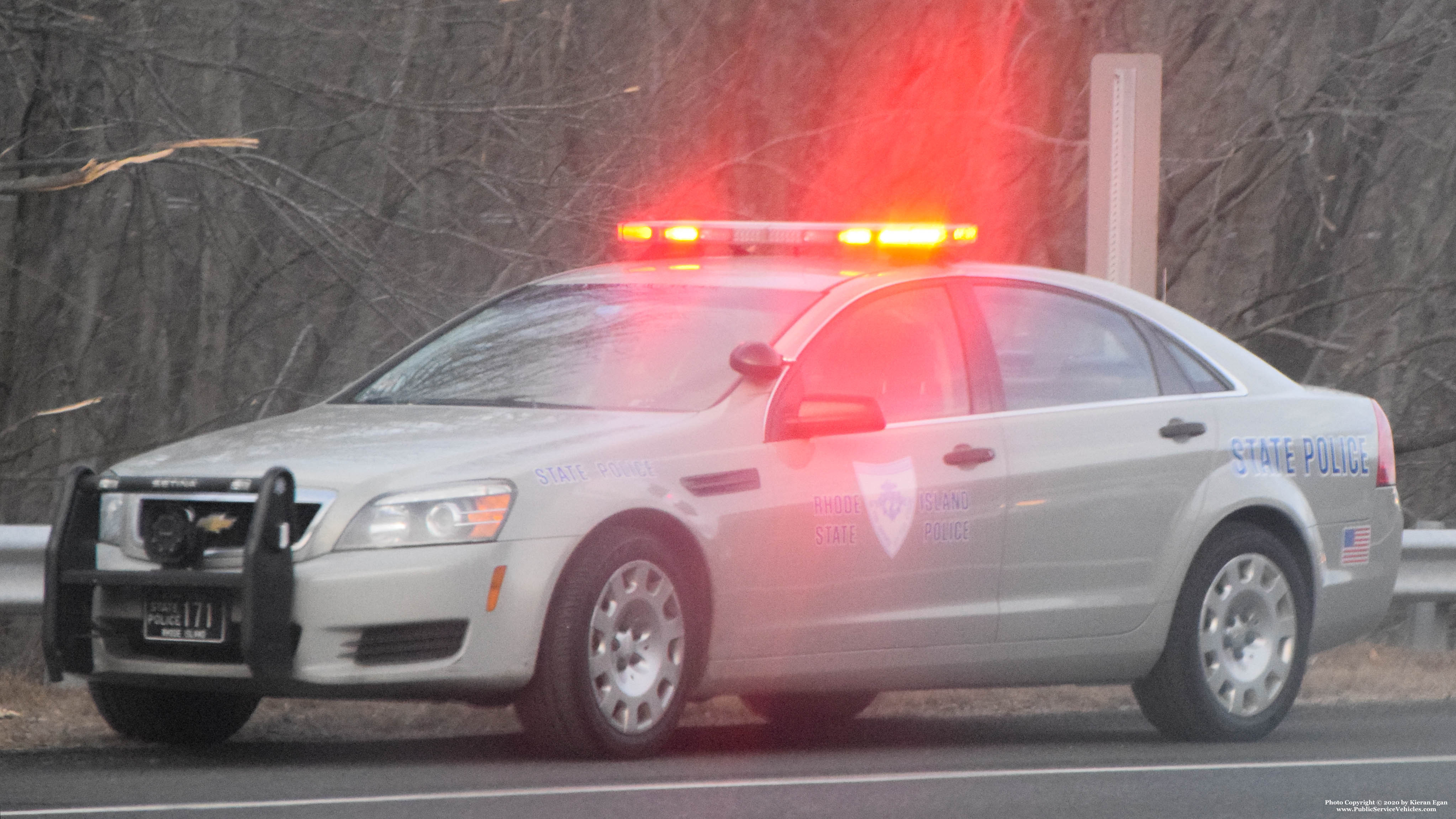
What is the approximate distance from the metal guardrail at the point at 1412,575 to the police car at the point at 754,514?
73 centimetres

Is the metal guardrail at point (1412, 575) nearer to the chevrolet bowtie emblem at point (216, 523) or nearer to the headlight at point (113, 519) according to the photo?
the headlight at point (113, 519)

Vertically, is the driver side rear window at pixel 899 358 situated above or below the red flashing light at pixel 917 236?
below

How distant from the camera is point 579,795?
6051 millimetres

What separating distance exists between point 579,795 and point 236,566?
3.82 feet

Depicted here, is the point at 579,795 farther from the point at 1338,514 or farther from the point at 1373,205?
the point at 1373,205

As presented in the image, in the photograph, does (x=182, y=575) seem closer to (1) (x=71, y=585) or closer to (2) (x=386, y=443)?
(1) (x=71, y=585)

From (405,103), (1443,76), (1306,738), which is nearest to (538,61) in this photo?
(405,103)

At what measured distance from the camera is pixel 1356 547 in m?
8.67

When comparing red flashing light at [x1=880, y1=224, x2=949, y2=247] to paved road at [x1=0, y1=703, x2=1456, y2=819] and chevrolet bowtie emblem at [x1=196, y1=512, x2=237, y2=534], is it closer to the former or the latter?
paved road at [x1=0, y1=703, x2=1456, y2=819]

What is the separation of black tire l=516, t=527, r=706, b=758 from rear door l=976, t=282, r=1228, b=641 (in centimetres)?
132

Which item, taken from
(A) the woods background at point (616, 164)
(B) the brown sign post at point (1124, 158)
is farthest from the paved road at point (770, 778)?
(A) the woods background at point (616, 164)

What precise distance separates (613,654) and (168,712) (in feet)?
4.68

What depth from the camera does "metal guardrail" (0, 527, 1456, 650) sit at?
7.80 m

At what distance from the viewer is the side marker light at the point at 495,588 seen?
21.0ft
